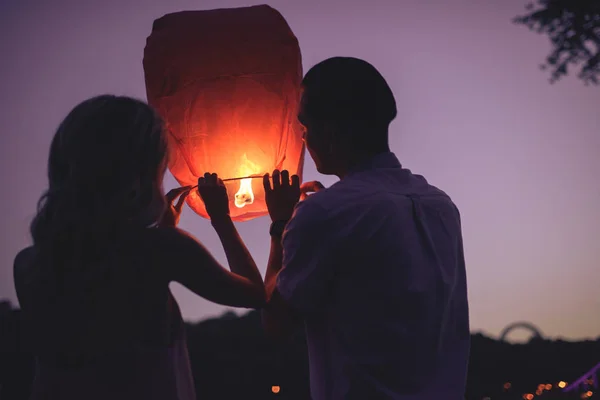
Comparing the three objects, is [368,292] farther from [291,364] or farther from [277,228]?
[291,364]

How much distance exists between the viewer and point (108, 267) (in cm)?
107

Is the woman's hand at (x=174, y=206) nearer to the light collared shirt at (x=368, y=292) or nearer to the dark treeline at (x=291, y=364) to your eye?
the light collared shirt at (x=368, y=292)

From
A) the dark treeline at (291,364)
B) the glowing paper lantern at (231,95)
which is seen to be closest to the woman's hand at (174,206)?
the glowing paper lantern at (231,95)

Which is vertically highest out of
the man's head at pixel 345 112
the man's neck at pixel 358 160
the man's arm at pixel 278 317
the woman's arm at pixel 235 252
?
the man's head at pixel 345 112

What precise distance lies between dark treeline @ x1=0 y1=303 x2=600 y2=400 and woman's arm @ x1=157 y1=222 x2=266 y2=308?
3.00m

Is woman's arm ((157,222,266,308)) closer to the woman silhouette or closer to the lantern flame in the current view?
the woman silhouette

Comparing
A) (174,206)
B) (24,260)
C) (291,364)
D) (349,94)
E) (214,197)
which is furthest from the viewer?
(291,364)

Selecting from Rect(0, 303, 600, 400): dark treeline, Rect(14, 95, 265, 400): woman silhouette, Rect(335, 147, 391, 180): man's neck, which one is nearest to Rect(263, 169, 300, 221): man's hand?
Rect(335, 147, 391, 180): man's neck

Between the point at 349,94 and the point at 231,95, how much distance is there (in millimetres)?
308

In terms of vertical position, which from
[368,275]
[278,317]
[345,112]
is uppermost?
[345,112]

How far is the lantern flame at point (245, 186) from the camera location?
1.43 metres

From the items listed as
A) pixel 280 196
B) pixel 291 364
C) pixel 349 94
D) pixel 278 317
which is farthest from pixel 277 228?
pixel 291 364

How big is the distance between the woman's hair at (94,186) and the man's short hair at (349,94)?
37cm

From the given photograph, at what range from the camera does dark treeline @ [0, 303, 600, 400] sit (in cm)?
404
